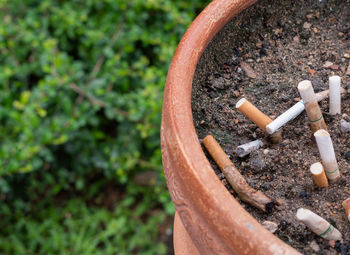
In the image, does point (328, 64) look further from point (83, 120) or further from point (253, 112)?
point (83, 120)

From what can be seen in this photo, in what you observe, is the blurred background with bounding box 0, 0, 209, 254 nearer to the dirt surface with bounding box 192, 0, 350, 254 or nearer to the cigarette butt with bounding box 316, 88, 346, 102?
the dirt surface with bounding box 192, 0, 350, 254

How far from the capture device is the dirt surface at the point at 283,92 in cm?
62

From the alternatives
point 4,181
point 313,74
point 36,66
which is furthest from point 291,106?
point 36,66

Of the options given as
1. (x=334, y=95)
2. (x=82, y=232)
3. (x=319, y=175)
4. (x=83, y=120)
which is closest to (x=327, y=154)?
(x=319, y=175)

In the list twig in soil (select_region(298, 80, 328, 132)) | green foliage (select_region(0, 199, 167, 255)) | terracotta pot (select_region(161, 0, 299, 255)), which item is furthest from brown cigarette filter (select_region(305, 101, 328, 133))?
green foliage (select_region(0, 199, 167, 255))

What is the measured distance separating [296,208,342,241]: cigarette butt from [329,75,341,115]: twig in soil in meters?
0.24

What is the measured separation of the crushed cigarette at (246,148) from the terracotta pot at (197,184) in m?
0.13

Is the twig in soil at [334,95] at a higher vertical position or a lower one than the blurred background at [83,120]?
lower

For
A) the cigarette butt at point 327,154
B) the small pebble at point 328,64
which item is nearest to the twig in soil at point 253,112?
the cigarette butt at point 327,154

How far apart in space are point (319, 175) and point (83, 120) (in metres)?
1.15

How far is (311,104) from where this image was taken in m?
0.62

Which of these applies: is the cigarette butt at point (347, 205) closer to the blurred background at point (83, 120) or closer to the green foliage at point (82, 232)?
the blurred background at point (83, 120)

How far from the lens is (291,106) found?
0.75 m

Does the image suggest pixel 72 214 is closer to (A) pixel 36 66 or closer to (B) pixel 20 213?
(B) pixel 20 213
